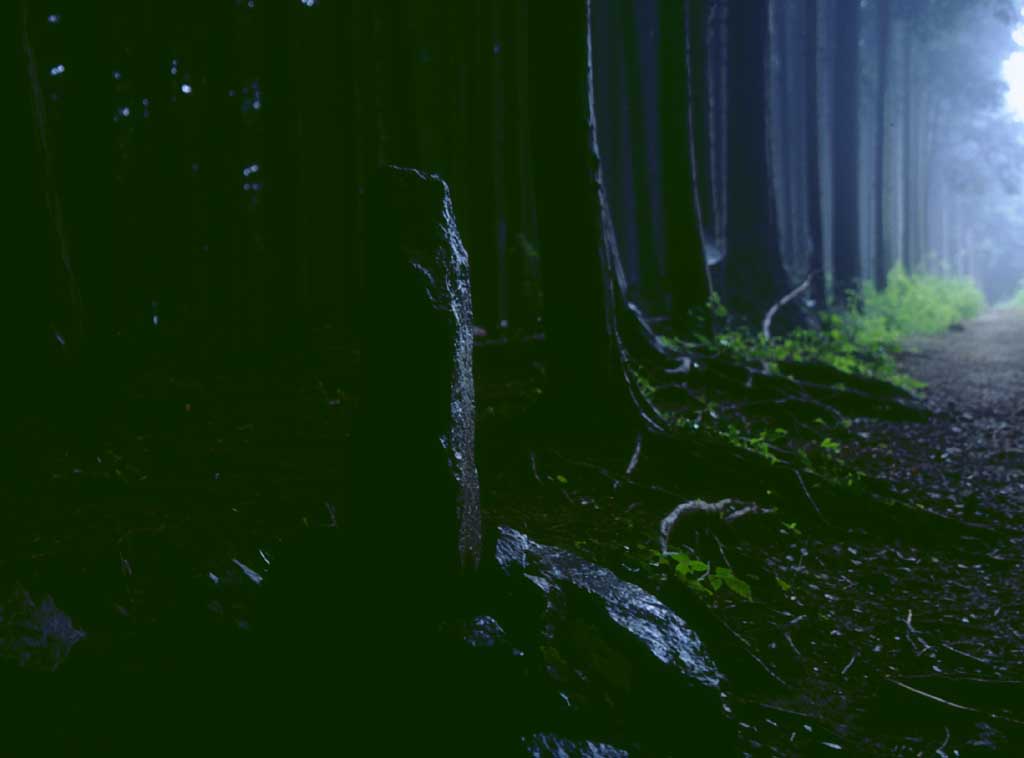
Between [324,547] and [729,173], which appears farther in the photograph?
[729,173]

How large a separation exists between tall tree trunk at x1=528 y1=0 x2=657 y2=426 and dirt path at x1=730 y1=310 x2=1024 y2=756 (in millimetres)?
1724

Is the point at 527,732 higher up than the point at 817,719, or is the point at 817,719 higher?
the point at 527,732

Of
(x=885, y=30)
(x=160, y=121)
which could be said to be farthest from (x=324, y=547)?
(x=885, y=30)

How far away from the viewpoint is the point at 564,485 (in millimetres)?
5359

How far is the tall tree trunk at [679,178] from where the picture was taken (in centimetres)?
1109

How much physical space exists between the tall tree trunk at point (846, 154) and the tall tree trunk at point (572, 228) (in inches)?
626

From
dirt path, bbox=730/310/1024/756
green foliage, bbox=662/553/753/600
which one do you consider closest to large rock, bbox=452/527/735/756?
dirt path, bbox=730/310/1024/756

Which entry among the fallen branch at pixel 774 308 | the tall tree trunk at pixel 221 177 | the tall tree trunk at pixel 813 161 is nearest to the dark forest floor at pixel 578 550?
the tall tree trunk at pixel 221 177

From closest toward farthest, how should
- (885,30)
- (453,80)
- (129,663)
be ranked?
(129,663)
(453,80)
(885,30)

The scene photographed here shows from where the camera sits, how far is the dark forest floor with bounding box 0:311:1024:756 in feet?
10.2

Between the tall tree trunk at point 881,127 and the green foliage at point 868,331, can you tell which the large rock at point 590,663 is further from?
the tall tree trunk at point 881,127

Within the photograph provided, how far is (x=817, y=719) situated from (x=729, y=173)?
38.9ft

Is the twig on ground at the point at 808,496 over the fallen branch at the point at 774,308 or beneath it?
beneath

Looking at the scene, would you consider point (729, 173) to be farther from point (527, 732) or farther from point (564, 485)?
point (527, 732)
